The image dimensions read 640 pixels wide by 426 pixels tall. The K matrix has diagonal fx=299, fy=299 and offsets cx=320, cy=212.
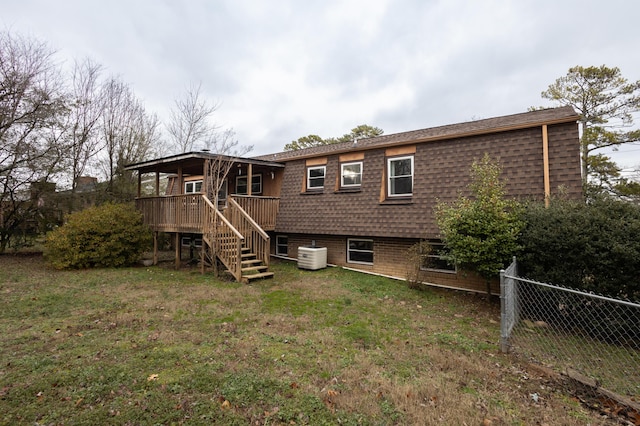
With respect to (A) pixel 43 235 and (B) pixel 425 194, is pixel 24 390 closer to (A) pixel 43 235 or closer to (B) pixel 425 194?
(B) pixel 425 194

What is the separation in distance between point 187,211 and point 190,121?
Result: 41.2 feet

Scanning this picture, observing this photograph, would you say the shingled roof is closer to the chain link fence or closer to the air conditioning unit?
the air conditioning unit

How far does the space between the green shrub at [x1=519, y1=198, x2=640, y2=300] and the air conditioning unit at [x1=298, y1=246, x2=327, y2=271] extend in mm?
5669

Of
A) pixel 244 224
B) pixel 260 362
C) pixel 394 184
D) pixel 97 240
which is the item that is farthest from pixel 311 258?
pixel 97 240

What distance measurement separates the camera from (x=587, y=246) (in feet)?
16.3

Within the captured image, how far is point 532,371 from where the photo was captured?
3.80 meters

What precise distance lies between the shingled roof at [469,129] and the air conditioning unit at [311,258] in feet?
11.3

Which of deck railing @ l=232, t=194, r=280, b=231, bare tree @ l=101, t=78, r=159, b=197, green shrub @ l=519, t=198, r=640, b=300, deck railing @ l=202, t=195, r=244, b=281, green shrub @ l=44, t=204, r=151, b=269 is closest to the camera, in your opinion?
green shrub @ l=519, t=198, r=640, b=300

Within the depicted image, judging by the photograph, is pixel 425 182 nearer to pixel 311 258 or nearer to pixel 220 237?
pixel 311 258

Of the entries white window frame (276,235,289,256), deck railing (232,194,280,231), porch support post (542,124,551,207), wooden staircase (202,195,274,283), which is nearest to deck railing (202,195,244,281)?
wooden staircase (202,195,274,283)

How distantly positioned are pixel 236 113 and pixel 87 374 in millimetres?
18667

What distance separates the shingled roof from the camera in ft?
22.9

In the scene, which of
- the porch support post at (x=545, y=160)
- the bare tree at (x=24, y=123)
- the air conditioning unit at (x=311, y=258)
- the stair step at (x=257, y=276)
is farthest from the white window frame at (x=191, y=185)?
the porch support post at (x=545, y=160)

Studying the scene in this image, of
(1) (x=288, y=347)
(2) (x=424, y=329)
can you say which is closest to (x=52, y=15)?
(1) (x=288, y=347)
